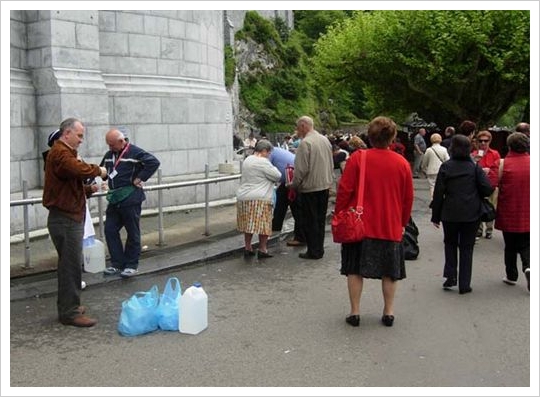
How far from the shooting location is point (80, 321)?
5.47 metres

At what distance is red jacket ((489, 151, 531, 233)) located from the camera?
6727 mm

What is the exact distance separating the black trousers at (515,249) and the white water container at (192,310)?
142 inches

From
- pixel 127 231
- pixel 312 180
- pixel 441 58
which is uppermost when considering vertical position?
pixel 441 58

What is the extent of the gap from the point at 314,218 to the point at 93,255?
2855 mm

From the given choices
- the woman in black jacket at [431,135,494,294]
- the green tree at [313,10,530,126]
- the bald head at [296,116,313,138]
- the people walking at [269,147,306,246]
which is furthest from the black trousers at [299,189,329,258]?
the green tree at [313,10,530,126]

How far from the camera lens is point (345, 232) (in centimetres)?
539

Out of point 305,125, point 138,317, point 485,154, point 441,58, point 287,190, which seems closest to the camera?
point 138,317

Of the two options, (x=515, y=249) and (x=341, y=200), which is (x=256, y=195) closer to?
(x=341, y=200)

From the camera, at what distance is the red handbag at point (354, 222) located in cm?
535

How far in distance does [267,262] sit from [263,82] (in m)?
37.1

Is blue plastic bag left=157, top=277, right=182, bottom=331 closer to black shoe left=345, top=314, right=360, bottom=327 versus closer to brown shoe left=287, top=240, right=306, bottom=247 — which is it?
black shoe left=345, top=314, right=360, bottom=327

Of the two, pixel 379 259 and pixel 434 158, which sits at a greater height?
pixel 434 158

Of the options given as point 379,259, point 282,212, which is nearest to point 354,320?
point 379,259

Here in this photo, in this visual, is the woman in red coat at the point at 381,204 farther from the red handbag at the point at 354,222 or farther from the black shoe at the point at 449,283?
the black shoe at the point at 449,283
